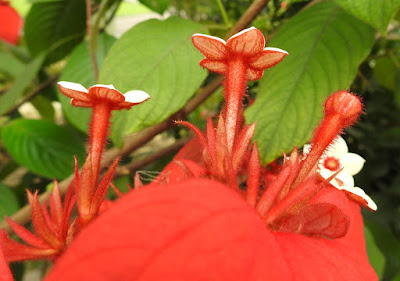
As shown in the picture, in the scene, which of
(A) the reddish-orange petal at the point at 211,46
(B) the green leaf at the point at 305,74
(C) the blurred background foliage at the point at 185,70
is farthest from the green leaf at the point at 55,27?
(A) the reddish-orange petal at the point at 211,46

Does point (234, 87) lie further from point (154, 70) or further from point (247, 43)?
point (154, 70)

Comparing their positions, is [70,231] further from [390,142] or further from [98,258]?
[390,142]

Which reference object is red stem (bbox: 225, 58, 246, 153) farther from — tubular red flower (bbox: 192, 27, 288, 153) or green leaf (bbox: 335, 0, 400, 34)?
green leaf (bbox: 335, 0, 400, 34)

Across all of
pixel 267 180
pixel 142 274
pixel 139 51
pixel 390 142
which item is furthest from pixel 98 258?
pixel 390 142

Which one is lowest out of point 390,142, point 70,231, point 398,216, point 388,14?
point 398,216

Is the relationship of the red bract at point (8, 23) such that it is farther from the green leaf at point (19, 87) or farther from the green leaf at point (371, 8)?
the green leaf at point (371, 8)

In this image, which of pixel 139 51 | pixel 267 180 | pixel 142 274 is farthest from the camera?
pixel 139 51
